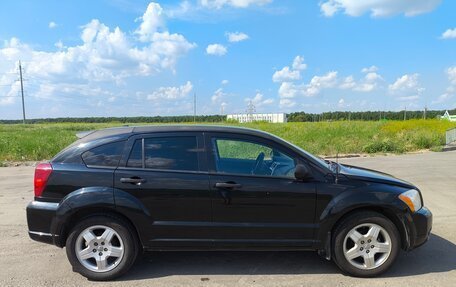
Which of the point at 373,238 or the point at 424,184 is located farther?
the point at 424,184

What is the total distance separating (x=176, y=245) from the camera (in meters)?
4.26

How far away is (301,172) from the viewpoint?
165 inches

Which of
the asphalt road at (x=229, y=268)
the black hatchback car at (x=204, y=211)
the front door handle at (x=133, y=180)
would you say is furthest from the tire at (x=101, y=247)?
the front door handle at (x=133, y=180)

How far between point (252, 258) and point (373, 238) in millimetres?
1433

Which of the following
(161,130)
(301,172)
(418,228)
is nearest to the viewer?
(301,172)

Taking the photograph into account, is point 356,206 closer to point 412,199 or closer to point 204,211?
point 412,199

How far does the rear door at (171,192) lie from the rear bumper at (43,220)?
76 centimetres

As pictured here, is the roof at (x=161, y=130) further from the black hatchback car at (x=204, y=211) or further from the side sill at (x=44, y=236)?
the side sill at (x=44, y=236)

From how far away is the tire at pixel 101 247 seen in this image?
4195 mm

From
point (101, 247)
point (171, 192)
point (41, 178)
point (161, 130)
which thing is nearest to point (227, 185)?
point (171, 192)

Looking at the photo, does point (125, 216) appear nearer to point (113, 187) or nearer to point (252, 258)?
point (113, 187)

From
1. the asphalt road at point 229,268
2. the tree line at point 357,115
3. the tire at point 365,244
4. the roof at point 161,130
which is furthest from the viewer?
the tree line at point 357,115

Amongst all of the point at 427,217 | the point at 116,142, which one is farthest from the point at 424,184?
the point at 116,142

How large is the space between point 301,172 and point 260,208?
58cm
